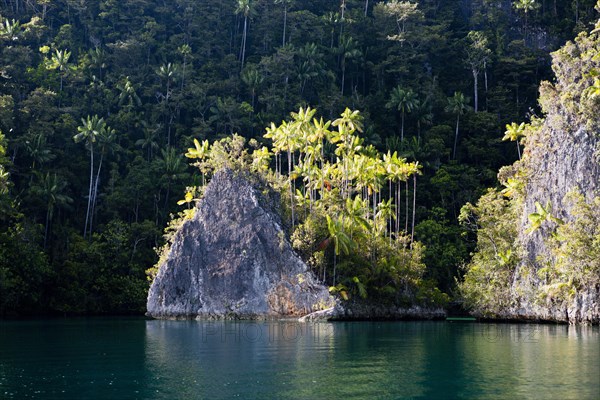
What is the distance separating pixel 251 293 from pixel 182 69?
37359mm

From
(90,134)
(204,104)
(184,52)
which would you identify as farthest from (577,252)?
(184,52)

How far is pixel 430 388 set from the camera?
72.8ft

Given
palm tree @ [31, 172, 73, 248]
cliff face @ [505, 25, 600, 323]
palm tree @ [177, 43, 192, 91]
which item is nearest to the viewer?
cliff face @ [505, 25, 600, 323]

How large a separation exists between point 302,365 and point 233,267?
32349mm

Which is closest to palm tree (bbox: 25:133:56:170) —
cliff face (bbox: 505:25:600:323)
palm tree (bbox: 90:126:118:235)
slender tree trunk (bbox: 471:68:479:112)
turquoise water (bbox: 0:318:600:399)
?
palm tree (bbox: 90:126:118:235)

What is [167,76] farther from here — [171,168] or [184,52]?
[171,168]

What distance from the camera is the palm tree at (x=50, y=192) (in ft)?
228

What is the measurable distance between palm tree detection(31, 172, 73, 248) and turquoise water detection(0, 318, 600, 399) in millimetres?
27170

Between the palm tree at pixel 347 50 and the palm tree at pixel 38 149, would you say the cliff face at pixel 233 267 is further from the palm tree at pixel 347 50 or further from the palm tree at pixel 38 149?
the palm tree at pixel 347 50

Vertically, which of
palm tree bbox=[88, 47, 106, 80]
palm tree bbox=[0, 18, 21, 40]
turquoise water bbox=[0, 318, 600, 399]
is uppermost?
palm tree bbox=[0, 18, 21, 40]

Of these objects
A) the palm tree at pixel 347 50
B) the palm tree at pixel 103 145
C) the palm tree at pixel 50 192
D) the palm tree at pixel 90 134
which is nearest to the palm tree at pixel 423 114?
the palm tree at pixel 347 50

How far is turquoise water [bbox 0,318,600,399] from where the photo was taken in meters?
21.8

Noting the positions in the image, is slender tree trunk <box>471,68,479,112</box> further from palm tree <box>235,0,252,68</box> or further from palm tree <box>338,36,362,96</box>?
palm tree <box>235,0,252,68</box>

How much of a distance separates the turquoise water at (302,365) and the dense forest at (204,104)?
2090cm
